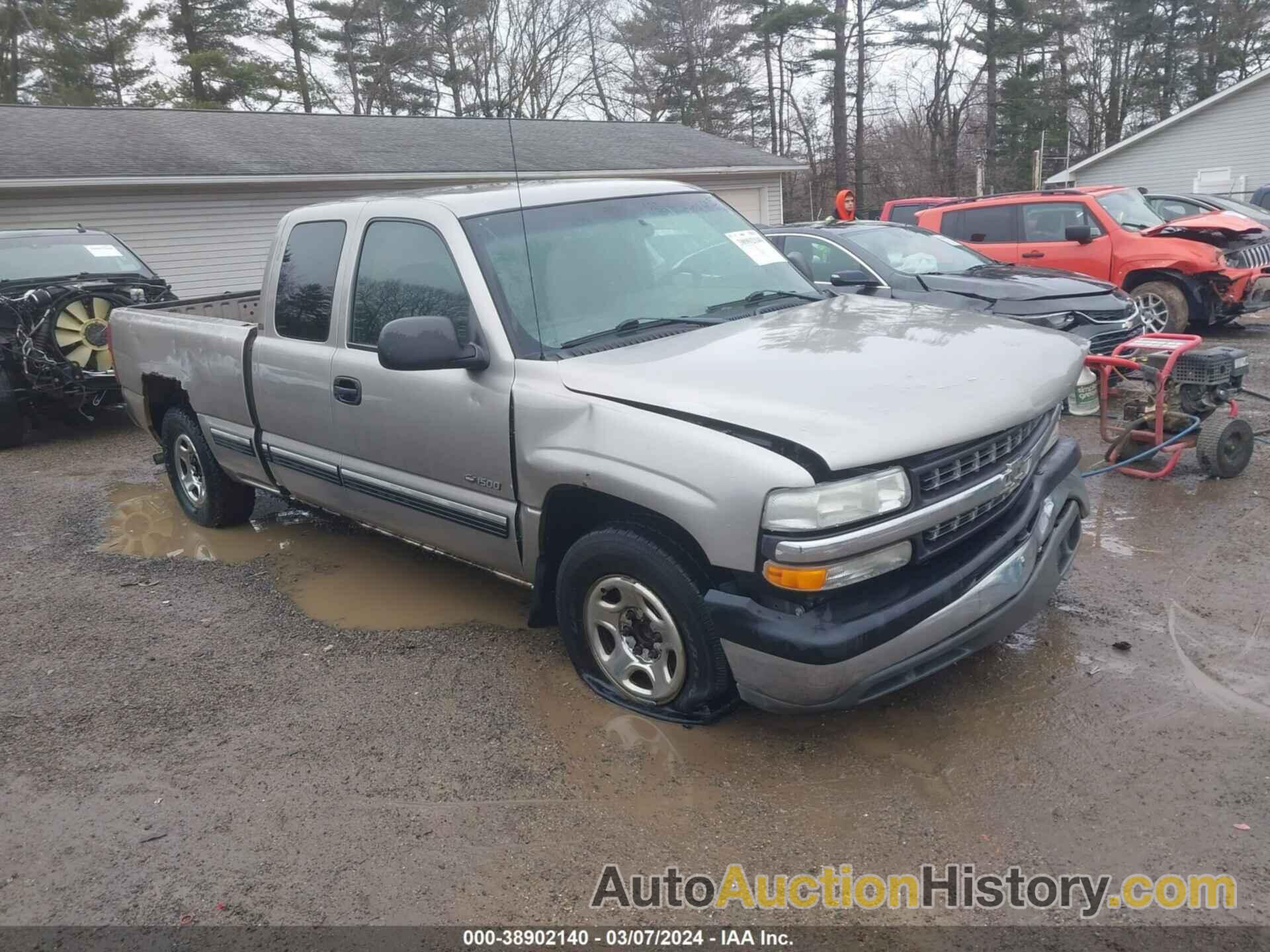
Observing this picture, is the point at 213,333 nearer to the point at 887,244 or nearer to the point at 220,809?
the point at 220,809

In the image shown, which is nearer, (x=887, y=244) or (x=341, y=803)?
(x=341, y=803)

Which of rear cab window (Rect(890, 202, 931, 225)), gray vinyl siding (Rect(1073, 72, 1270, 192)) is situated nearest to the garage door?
rear cab window (Rect(890, 202, 931, 225))

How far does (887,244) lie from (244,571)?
653 centimetres

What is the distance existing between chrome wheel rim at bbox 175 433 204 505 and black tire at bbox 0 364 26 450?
3.72 m

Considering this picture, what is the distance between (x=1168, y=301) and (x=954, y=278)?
3711mm

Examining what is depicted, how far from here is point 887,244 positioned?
9.37 meters

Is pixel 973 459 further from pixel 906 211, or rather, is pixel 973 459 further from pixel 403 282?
pixel 906 211

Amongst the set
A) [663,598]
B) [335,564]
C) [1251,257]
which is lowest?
[335,564]

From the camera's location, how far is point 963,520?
3.21 m

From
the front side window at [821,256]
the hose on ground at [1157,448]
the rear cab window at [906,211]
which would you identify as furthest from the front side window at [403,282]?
the rear cab window at [906,211]

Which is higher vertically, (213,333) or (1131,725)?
(213,333)

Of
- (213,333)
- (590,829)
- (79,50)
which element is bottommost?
(590,829)

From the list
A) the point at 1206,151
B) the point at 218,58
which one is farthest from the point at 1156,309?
the point at 218,58

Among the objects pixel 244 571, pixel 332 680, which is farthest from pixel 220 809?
pixel 244 571
